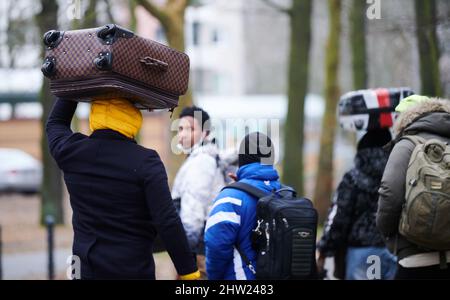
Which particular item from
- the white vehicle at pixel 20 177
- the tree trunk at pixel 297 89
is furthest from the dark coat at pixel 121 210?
the white vehicle at pixel 20 177

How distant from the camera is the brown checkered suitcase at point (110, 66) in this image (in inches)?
175

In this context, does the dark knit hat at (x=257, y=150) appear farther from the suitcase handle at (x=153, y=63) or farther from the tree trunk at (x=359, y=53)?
the tree trunk at (x=359, y=53)

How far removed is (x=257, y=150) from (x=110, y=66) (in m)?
1.48

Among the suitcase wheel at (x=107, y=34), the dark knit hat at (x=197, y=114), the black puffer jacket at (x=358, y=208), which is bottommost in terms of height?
the black puffer jacket at (x=358, y=208)

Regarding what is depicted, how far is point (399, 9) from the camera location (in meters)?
25.4

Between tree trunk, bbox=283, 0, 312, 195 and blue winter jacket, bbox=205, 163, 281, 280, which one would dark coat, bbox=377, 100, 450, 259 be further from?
tree trunk, bbox=283, 0, 312, 195

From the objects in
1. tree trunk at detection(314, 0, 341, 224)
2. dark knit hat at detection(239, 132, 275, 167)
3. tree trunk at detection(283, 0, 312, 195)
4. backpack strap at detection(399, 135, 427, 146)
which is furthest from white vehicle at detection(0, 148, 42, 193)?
backpack strap at detection(399, 135, 427, 146)

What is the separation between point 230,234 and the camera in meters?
5.30

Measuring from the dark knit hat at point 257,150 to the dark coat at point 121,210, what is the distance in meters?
1.06

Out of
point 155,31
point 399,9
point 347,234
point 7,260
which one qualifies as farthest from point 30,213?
point 155,31

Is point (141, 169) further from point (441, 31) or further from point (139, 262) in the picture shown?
point (441, 31)

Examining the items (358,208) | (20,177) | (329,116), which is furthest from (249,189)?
(20,177)

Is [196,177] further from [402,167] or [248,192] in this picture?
[402,167]

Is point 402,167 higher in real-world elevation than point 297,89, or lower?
lower
